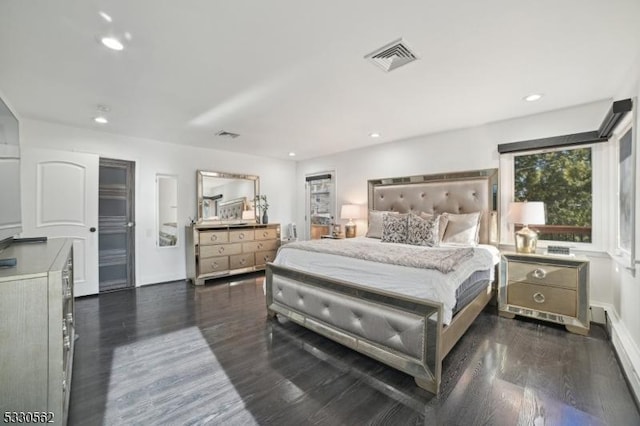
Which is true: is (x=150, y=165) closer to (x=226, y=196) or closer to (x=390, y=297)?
(x=226, y=196)

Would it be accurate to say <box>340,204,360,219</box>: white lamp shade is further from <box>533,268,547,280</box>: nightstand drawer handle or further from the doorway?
the doorway

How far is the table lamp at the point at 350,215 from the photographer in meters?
4.98

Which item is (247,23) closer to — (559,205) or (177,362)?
(177,362)

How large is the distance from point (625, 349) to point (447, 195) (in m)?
2.39

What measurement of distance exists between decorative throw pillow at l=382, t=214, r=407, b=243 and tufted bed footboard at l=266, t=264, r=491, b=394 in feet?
3.71

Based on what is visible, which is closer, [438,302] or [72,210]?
[438,302]

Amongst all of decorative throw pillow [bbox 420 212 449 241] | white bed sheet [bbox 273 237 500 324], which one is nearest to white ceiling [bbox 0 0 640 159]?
decorative throw pillow [bbox 420 212 449 241]

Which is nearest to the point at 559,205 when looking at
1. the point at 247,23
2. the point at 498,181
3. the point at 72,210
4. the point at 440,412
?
the point at 498,181

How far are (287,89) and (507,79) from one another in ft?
6.76

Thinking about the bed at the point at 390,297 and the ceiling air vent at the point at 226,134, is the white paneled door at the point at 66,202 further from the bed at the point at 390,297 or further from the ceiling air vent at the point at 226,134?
the bed at the point at 390,297

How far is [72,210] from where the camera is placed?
379 centimetres

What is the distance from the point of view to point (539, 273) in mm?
2926

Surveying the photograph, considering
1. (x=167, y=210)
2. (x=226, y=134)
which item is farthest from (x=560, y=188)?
(x=167, y=210)

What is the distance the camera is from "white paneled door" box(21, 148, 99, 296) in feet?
11.5
